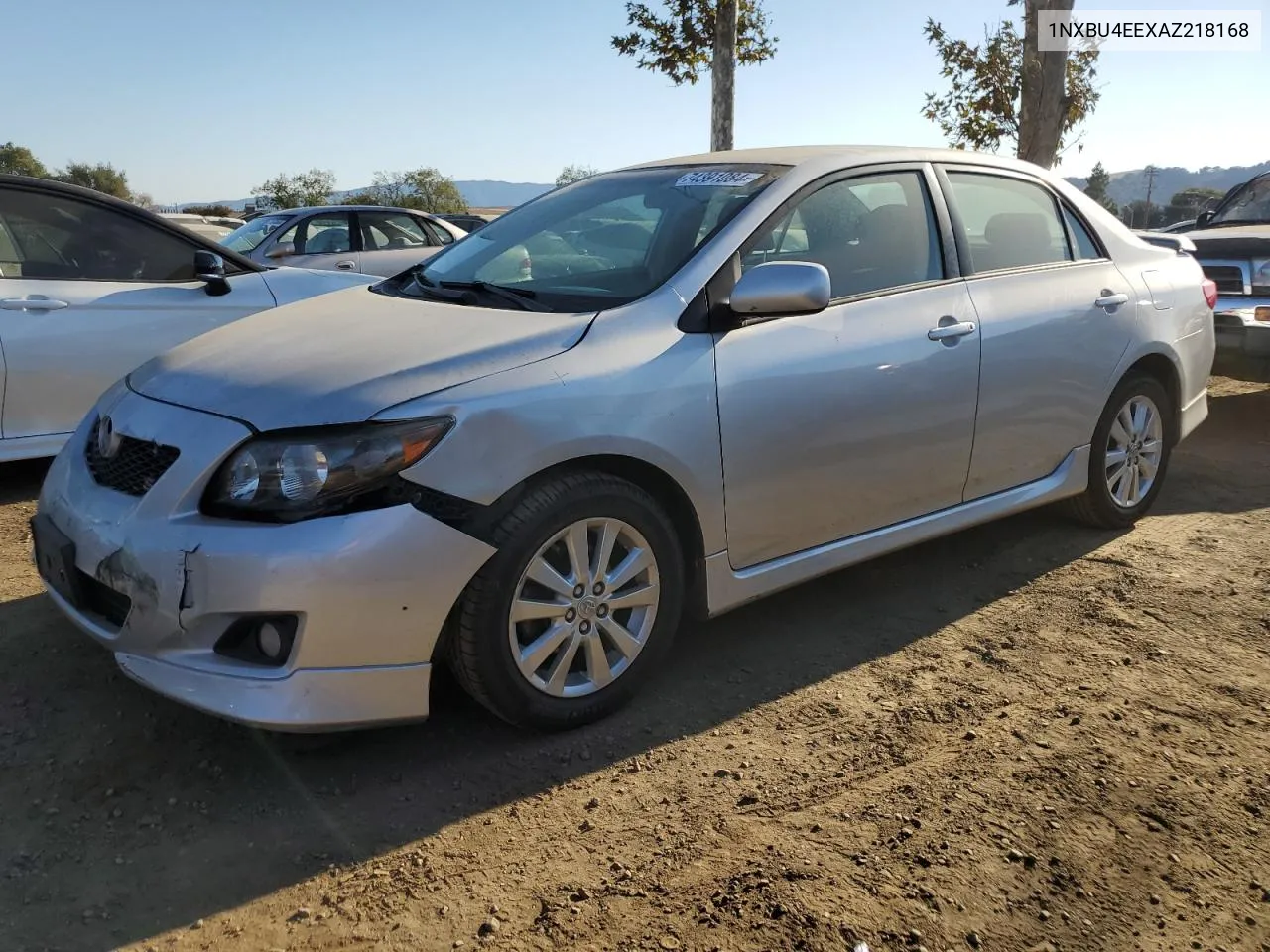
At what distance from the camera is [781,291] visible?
3.09 m

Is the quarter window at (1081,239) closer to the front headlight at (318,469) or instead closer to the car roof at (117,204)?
the front headlight at (318,469)

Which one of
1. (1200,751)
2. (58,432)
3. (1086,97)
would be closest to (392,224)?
(58,432)

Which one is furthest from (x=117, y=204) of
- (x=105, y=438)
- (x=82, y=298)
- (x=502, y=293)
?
(x=502, y=293)

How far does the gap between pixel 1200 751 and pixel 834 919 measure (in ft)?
4.51

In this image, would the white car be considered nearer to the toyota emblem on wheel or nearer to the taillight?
the toyota emblem on wheel

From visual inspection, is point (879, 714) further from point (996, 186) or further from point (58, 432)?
point (58, 432)

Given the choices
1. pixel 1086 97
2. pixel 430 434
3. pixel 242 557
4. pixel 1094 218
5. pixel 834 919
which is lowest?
pixel 834 919

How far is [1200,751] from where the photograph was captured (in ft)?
9.60

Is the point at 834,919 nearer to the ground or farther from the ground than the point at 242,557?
nearer to the ground

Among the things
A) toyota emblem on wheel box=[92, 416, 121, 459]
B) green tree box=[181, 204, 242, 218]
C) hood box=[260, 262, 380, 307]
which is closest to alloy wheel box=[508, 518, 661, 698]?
toyota emblem on wheel box=[92, 416, 121, 459]

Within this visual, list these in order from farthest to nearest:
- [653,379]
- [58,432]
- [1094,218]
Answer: [58,432], [1094,218], [653,379]

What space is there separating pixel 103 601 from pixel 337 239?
8149 millimetres

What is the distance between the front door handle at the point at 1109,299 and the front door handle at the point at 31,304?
479cm

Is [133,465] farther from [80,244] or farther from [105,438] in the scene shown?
[80,244]
